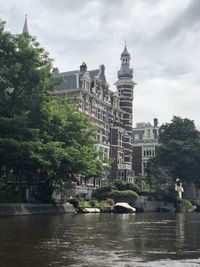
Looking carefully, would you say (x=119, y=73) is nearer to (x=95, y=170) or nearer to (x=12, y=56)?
(x=95, y=170)

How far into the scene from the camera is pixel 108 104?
9012 centimetres

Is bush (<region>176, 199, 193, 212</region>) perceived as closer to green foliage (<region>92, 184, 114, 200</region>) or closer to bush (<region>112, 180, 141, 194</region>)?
bush (<region>112, 180, 141, 194</region>)

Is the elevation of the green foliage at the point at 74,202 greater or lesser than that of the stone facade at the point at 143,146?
lesser

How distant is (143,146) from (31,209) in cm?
8063

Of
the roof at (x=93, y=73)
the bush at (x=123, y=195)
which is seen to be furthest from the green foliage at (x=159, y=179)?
the roof at (x=93, y=73)

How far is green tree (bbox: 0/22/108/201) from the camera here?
37.8m

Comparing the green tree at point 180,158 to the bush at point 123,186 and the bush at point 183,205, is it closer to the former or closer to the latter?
the bush at point 183,205

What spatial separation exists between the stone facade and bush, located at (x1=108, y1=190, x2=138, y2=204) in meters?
47.3

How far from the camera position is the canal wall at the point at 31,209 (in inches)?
1508

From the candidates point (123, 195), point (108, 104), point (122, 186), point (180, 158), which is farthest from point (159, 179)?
point (123, 195)

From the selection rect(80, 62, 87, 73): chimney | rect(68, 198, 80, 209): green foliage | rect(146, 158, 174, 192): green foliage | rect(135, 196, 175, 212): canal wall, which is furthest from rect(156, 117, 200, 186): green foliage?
rect(68, 198, 80, 209): green foliage

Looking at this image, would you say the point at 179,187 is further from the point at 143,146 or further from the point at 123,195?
the point at 143,146

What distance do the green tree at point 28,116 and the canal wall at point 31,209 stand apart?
3.43 metres

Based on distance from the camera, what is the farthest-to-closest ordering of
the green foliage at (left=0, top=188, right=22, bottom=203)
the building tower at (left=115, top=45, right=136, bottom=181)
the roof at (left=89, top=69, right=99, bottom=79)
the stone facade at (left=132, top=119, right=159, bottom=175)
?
the stone facade at (left=132, top=119, right=159, bottom=175) → the building tower at (left=115, top=45, right=136, bottom=181) → the roof at (left=89, top=69, right=99, bottom=79) → the green foliage at (left=0, top=188, right=22, bottom=203)
